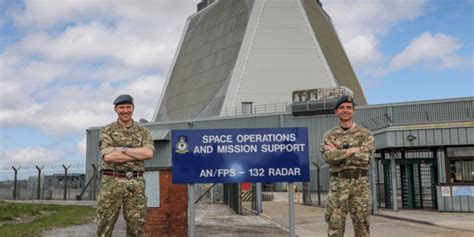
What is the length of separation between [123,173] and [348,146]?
253cm

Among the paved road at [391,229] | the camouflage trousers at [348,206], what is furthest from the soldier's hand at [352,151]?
the paved road at [391,229]

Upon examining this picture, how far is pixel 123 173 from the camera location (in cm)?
553

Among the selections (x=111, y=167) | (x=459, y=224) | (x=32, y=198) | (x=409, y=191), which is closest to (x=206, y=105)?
(x=32, y=198)

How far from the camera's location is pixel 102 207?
5.43 m

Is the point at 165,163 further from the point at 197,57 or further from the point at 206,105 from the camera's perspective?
the point at 197,57

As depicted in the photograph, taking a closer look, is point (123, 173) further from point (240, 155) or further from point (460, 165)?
point (460, 165)

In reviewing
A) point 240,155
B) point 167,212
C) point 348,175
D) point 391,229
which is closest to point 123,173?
point 240,155

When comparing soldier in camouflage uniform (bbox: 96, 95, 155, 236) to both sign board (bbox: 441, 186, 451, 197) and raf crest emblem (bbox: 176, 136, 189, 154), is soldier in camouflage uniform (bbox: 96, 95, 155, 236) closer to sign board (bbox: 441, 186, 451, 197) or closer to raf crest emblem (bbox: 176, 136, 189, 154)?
raf crest emblem (bbox: 176, 136, 189, 154)

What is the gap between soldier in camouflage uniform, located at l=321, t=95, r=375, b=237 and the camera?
5.53m

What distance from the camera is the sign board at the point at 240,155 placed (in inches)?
284

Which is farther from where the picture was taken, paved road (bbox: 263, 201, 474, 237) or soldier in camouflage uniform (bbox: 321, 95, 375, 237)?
paved road (bbox: 263, 201, 474, 237)

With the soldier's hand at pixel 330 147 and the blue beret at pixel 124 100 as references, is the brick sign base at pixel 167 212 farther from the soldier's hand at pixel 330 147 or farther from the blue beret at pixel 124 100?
the soldier's hand at pixel 330 147

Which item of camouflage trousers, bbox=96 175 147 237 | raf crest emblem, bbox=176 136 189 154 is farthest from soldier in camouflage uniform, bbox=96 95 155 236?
raf crest emblem, bbox=176 136 189 154

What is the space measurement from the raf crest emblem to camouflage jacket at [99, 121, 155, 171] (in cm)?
142
